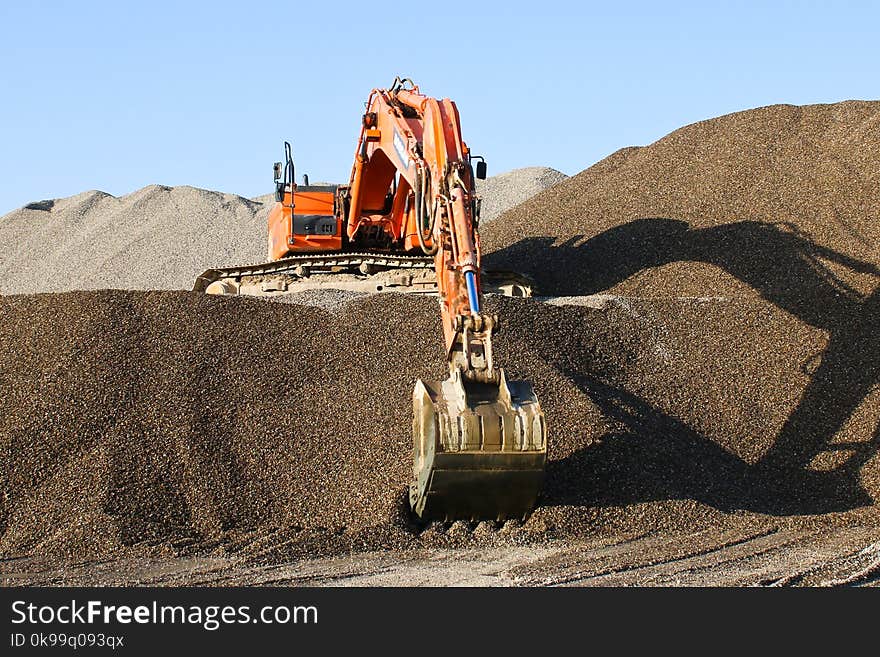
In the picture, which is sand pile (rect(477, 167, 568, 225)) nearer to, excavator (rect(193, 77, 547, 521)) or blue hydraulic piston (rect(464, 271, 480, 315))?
excavator (rect(193, 77, 547, 521))

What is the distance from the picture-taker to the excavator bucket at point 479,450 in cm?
846

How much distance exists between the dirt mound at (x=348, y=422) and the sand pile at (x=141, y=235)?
65.6 ft

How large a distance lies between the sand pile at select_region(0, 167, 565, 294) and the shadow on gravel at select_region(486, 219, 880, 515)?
16125 millimetres

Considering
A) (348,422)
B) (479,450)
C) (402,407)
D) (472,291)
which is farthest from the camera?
(402,407)

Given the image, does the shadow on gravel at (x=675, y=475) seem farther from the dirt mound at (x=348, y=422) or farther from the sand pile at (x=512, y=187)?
the sand pile at (x=512, y=187)

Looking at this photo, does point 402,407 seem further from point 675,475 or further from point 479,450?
point 675,475

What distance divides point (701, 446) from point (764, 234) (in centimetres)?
677

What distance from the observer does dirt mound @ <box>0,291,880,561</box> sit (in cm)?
912

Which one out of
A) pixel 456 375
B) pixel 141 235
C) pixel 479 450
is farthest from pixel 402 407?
pixel 141 235

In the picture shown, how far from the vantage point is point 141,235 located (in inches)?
1425

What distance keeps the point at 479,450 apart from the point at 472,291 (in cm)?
121

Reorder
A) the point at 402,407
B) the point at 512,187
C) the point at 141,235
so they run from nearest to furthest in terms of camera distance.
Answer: the point at 402,407
the point at 512,187
the point at 141,235

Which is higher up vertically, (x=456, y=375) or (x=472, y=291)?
(x=472, y=291)

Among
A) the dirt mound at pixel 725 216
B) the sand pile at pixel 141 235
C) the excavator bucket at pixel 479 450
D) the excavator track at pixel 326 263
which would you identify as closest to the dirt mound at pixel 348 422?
the excavator bucket at pixel 479 450
